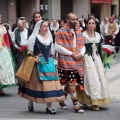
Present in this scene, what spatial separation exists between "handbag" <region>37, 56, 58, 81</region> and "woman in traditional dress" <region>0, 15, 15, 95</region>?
262 centimetres

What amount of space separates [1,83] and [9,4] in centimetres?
1410

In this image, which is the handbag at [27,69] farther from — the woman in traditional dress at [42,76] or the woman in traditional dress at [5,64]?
the woman in traditional dress at [5,64]

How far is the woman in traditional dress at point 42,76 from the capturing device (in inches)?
355

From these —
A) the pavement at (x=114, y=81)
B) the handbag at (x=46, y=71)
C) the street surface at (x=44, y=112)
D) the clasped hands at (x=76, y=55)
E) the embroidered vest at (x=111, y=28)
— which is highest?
the clasped hands at (x=76, y=55)

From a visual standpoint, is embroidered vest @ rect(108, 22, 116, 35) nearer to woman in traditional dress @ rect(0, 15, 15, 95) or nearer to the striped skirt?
woman in traditional dress @ rect(0, 15, 15, 95)

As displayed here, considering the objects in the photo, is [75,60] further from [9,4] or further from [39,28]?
[9,4]

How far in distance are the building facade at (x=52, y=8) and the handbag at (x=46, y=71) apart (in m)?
16.2

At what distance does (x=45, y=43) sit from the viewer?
30.3 ft

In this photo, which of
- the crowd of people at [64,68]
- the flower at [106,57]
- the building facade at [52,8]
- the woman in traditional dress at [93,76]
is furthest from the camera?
the building facade at [52,8]

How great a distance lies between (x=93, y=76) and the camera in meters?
9.56

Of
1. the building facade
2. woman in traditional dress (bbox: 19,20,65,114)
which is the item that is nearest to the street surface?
woman in traditional dress (bbox: 19,20,65,114)

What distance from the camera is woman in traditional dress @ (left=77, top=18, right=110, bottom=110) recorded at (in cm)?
955

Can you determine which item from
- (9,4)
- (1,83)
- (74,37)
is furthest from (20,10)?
(74,37)

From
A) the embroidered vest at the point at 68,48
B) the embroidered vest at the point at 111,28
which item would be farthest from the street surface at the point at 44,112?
the embroidered vest at the point at 111,28
